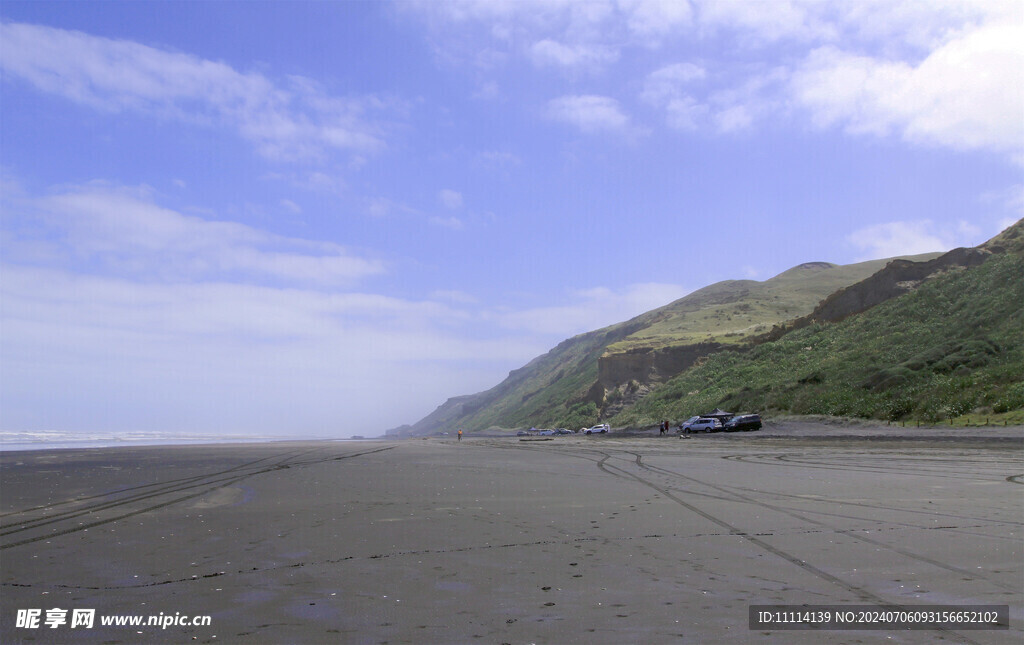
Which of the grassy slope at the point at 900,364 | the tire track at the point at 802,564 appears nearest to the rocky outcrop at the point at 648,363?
the grassy slope at the point at 900,364

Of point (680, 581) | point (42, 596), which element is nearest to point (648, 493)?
point (680, 581)

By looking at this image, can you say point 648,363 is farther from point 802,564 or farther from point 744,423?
point 802,564

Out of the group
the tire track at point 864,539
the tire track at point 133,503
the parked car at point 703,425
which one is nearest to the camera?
the tire track at point 864,539

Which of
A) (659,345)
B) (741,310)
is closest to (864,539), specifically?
(659,345)

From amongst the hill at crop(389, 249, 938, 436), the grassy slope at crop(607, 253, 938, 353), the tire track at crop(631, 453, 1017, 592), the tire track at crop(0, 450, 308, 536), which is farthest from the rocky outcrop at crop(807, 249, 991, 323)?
the tire track at crop(0, 450, 308, 536)

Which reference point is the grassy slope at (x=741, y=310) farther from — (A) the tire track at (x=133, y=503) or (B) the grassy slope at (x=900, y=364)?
(A) the tire track at (x=133, y=503)

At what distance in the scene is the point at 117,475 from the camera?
20.9 meters

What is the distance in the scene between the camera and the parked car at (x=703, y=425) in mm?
49031

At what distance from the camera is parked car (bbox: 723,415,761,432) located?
153 feet

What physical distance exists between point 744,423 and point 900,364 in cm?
1213

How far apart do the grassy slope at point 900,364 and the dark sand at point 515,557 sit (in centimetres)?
2928

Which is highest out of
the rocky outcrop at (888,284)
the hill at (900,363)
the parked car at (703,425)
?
the rocky outcrop at (888,284)

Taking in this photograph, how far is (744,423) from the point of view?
1839 inches

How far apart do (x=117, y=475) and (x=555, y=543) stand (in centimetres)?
1795
